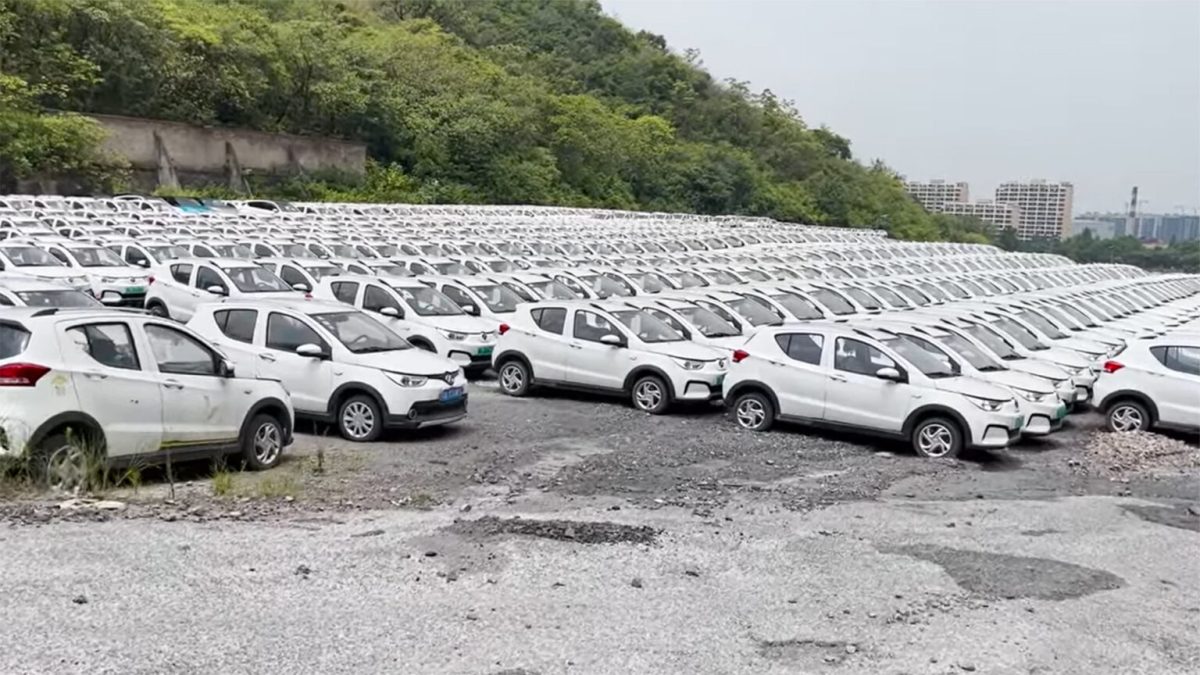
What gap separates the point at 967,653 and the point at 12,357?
6.99m

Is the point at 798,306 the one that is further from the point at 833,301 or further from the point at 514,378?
the point at 514,378

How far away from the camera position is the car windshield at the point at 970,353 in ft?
48.8

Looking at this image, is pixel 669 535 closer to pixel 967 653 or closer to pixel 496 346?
pixel 967 653

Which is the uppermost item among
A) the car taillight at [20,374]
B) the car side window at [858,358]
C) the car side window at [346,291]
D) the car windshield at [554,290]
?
the car windshield at [554,290]

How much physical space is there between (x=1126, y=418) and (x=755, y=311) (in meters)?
6.10

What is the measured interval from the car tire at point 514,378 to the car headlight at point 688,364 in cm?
229

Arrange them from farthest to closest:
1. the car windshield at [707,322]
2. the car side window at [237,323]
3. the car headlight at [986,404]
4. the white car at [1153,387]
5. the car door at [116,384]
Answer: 1. the car windshield at [707,322]
2. the white car at [1153,387]
3. the car side window at [237,323]
4. the car headlight at [986,404]
5. the car door at [116,384]

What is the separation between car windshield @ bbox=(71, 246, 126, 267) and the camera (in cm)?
2184

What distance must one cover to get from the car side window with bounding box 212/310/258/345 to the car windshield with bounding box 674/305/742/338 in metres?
6.66

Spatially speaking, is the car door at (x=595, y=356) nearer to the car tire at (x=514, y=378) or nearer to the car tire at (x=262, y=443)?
the car tire at (x=514, y=378)

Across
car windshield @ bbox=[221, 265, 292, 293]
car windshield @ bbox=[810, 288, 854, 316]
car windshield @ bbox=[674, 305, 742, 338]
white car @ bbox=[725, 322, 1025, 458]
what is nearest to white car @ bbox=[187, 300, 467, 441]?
white car @ bbox=[725, 322, 1025, 458]

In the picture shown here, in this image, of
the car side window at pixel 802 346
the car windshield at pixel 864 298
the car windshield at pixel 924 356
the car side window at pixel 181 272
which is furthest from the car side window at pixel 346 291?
the car windshield at pixel 864 298

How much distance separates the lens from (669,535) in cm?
834

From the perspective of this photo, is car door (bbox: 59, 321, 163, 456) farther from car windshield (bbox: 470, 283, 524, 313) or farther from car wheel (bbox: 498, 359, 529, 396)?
car windshield (bbox: 470, 283, 524, 313)
